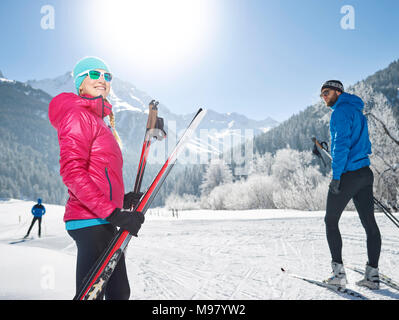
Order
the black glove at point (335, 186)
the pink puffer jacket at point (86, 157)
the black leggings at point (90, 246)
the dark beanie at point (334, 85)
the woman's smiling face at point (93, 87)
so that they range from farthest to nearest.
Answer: the dark beanie at point (334, 85) → the black glove at point (335, 186) → the woman's smiling face at point (93, 87) → the black leggings at point (90, 246) → the pink puffer jacket at point (86, 157)

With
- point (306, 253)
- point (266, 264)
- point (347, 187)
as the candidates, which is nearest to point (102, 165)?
point (347, 187)

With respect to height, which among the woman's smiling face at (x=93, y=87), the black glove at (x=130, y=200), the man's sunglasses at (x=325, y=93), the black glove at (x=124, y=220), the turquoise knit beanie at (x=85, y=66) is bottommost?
the black glove at (x=124, y=220)

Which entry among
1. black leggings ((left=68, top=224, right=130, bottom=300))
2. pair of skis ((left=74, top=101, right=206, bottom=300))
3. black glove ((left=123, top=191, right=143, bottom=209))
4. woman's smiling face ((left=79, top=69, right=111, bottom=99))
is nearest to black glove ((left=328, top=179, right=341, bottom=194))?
pair of skis ((left=74, top=101, right=206, bottom=300))

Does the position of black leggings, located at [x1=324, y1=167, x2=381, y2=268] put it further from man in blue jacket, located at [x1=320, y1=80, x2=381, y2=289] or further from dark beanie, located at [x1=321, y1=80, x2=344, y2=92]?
dark beanie, located at [x1=321, y1=80, x2=344, y2=92]

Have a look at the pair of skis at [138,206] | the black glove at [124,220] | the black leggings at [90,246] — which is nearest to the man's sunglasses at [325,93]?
the pair of skis at [138,206]

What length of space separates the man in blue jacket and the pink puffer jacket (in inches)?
85.1

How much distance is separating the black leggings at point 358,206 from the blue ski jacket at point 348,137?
0.34 ft

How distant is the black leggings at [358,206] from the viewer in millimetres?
2574

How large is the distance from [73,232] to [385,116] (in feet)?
54.7

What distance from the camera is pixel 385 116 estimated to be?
13828 millimetres

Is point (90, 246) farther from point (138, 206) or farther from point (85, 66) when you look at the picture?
point (85, 66)

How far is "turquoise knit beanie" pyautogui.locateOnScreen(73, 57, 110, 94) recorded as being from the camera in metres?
1.80

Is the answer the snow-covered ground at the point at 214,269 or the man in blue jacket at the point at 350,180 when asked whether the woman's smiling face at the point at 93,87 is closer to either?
the snow-covered ground at the point at 214,269
